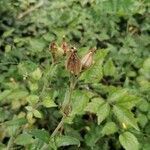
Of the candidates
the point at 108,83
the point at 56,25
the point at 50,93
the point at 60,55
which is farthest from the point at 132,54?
the point at 60,55

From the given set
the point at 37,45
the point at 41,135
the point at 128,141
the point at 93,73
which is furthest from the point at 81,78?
the point at 37,45

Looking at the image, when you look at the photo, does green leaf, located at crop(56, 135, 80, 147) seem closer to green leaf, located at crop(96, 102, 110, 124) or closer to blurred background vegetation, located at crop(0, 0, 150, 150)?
blurred background vegetation, located at crop(0, 0, 150, 150)

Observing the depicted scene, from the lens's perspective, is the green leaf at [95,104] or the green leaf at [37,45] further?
the green leaf at [37,45]

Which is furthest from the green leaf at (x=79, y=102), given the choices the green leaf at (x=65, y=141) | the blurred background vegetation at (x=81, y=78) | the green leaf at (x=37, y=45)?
the green leaf at (x=37, y=45)

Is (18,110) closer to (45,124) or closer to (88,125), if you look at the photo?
(45,124)

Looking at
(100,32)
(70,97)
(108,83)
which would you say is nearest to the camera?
(70,97)

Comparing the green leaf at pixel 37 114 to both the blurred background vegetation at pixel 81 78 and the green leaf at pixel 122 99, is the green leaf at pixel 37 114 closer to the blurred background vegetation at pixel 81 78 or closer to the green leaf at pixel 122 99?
the blurred background vegetation at pixel 81 78

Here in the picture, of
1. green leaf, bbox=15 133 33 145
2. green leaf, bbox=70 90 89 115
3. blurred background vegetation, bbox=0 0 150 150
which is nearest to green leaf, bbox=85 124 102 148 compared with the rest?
blurred background vegetation, bbox=0 0 150 150
